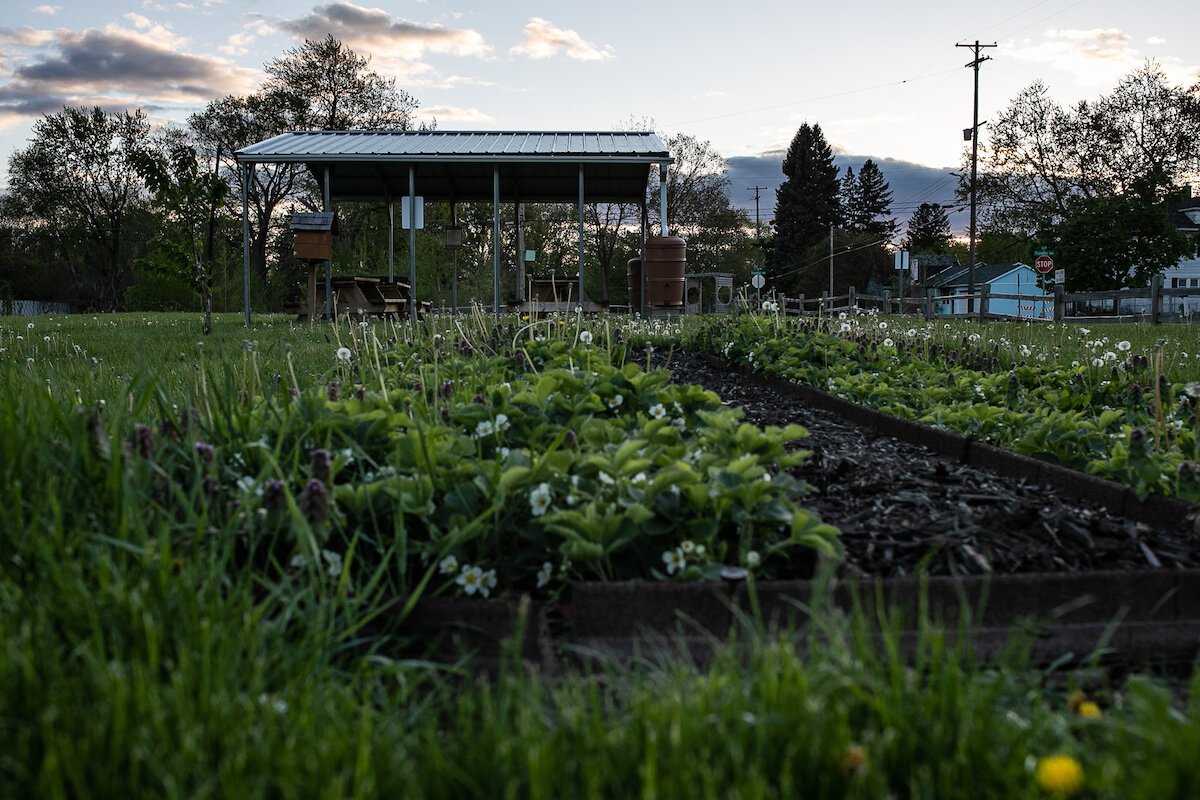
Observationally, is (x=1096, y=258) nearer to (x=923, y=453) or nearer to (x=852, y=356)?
(x=852, y=356)

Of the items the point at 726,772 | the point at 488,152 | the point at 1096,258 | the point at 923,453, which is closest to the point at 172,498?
the point at 726,772

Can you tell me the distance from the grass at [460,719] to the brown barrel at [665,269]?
12.3m

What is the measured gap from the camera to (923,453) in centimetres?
400

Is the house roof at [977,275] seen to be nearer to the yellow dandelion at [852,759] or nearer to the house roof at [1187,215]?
the house roof at [1187,215]

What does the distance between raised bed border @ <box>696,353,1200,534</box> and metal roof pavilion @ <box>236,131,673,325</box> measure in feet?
28.2

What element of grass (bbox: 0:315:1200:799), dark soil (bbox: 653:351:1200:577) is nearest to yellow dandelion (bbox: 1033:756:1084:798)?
grass (bbox: 0:315:1200:799)

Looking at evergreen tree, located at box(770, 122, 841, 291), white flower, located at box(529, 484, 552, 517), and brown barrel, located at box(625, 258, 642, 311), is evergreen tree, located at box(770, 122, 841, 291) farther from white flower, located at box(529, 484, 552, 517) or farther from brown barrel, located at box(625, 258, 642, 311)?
white flower, located at box(529, 484, 552, 517)

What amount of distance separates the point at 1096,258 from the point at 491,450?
4524cm

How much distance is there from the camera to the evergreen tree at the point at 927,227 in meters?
85.2

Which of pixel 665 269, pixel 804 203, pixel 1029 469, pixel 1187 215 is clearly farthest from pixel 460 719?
pixel 1187 215

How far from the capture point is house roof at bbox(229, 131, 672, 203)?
14805mm

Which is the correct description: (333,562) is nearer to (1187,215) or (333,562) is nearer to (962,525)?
(962,525)

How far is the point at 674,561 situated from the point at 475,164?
49.7 ft

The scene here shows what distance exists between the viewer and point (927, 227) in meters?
85.6
